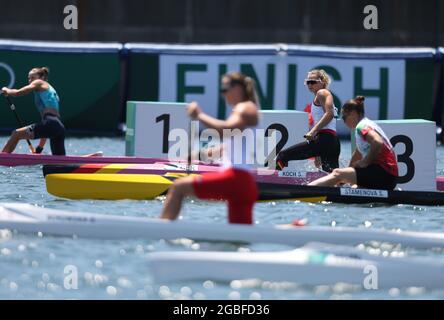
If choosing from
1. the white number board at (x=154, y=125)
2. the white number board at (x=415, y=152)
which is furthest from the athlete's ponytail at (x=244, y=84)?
the white number board at (x=154, y=125)

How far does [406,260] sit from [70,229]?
3042 millimetres

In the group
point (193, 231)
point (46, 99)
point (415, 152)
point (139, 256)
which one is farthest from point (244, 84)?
point (46, 99)

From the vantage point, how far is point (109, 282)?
30.5 feet

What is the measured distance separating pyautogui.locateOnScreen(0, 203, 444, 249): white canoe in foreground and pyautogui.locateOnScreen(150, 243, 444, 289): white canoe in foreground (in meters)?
0.71

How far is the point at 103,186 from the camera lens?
46.0ft

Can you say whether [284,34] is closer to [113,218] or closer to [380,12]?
[380,12]

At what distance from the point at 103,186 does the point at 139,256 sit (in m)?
3.86

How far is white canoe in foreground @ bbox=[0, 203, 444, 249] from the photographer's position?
1030 cm

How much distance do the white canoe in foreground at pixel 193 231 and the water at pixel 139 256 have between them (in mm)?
109

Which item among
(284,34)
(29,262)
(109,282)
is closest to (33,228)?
(29,262)

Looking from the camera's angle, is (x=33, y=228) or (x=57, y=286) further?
(x=33, y=228)

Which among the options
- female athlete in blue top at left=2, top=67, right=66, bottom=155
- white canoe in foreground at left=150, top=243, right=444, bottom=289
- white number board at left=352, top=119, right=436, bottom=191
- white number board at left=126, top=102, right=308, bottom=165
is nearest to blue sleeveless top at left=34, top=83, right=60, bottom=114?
female athlete in blue top at left=2, top=67, right=66, bottom=155

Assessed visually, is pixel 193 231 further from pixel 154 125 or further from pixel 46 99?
pixel 154 125
